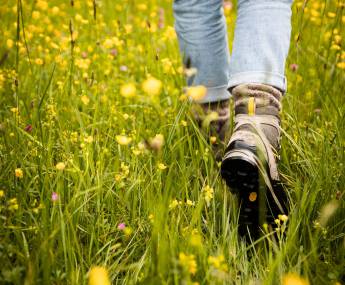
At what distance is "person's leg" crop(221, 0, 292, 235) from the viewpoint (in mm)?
1391

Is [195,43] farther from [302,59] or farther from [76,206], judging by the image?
[302,59]

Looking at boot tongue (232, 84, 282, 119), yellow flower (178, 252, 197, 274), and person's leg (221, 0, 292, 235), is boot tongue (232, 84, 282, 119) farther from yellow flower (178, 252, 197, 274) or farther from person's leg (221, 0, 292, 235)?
yellow flower (178, 252, 197, 274)

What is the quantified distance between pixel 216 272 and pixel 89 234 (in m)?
0.49

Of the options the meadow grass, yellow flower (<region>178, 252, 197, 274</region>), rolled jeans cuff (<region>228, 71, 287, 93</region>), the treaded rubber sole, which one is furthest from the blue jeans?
yellow flower (<region>178, 252, 197, 274</region>)

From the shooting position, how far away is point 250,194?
136 centimetres

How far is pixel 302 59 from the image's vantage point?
254cm

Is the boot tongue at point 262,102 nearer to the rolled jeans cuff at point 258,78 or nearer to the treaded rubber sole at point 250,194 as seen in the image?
the rolled jeans cuff at point 258,78

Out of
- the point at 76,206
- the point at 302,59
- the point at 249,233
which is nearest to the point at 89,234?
the point at 76,206

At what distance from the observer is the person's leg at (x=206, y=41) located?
174 centimetres

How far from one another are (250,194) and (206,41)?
709 millimetres

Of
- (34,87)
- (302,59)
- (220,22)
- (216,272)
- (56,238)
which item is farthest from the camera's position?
(302,59)

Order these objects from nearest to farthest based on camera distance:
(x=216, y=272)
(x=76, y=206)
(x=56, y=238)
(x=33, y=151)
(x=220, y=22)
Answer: (x=216, y=272), (x=56, y=238), (x=76, y=206), (x=33, y=151), (x=220, y=22)

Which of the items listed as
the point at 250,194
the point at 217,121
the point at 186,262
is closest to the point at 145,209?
the point at 250,194

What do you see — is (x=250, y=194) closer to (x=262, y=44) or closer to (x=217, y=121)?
(x=262, y=44)
